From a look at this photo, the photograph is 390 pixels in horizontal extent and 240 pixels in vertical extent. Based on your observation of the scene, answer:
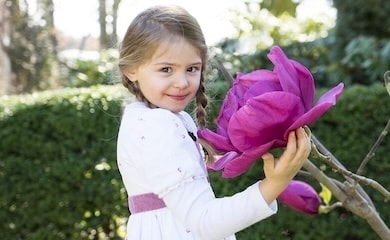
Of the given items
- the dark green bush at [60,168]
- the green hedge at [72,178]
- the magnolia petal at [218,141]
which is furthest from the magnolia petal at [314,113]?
the dark green bush at [60,168]

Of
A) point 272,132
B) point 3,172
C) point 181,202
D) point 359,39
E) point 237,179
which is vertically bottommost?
point 3,172

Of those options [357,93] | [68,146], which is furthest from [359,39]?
[68,146]

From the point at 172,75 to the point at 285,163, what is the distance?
1.14 feet

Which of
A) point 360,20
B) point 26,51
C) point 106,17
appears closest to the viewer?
point 360,20

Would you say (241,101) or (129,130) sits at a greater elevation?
(241,101)

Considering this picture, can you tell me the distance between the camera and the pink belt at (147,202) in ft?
5.12

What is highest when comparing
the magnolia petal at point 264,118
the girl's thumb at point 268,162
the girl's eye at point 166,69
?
the magnolia petal at point 264,118

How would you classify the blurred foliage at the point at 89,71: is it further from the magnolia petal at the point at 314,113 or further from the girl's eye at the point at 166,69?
the magnolia petal at the point at 314,113

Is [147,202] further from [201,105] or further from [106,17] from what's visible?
[106,17]

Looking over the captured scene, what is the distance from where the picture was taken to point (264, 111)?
1.19 metres

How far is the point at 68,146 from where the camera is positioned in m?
3.98

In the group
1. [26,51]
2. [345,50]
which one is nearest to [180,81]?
[345,50]

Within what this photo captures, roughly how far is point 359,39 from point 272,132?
3.38 metres

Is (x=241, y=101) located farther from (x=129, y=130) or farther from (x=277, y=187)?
(x=129, y=130)
